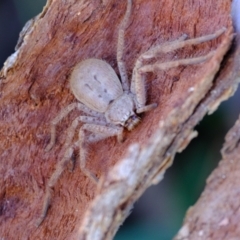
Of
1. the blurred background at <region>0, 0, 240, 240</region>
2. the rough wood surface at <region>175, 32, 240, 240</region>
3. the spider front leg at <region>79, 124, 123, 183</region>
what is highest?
the spider front leg at <region>79, 124, 123, 183</region>

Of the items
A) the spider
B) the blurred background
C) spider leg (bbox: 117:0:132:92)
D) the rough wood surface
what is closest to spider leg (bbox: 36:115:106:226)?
the spider

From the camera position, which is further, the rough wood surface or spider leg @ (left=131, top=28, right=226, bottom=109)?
spider leg @ (left=131, top=28, right=226, bottom=109)

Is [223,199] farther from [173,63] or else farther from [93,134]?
[93,134]

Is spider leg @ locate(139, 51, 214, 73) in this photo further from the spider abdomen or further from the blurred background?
the blurred background

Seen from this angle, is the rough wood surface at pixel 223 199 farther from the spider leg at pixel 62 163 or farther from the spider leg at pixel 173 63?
the spider leg at pixel 62 163

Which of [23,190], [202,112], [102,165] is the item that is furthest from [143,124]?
[23,190]

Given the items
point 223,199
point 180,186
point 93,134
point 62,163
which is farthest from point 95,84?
point 223,199

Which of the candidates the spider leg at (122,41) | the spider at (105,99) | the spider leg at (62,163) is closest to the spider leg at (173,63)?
the spider at (105,99)
